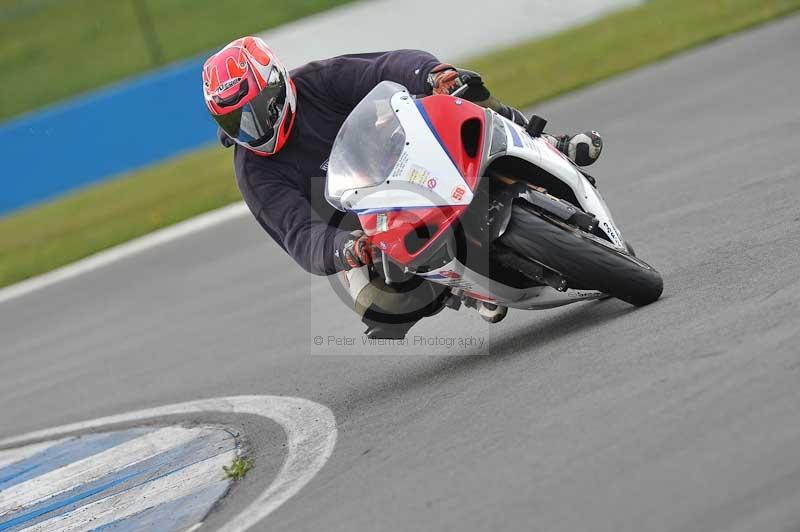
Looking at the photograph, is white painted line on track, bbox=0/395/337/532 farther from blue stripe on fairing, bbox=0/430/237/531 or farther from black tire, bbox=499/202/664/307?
black tire, bbox=499/202/664/307

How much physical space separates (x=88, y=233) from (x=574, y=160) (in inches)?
390

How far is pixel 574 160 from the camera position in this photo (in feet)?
Result: 19.8

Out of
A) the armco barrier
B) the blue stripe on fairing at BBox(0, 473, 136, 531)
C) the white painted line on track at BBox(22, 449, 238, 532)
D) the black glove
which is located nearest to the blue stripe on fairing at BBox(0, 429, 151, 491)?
the blue stripe on fairing at BBox(0, 473, 136, 531)

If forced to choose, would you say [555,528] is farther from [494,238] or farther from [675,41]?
[675,41]

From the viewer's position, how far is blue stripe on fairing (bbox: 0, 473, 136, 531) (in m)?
5.82

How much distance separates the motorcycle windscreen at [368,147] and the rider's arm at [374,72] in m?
0.44

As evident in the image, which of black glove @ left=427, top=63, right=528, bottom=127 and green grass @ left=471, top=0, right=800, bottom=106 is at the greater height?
black glove @ left=427, top=63, right=528, bottom=127

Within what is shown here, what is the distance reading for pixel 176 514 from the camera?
16.8ft

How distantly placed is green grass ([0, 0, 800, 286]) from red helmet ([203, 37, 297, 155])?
792 centimetres

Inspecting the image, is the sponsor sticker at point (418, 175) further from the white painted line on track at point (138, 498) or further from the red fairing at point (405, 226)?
the white painted line on track at point (138, 498)

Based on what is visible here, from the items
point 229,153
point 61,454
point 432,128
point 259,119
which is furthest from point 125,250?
point 432,128

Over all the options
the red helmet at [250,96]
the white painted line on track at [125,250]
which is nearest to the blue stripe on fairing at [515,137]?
the red helmet at [250,96]

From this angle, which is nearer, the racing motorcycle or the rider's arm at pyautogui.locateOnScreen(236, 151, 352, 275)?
the racing motorcycle

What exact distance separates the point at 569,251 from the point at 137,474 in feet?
8.04
